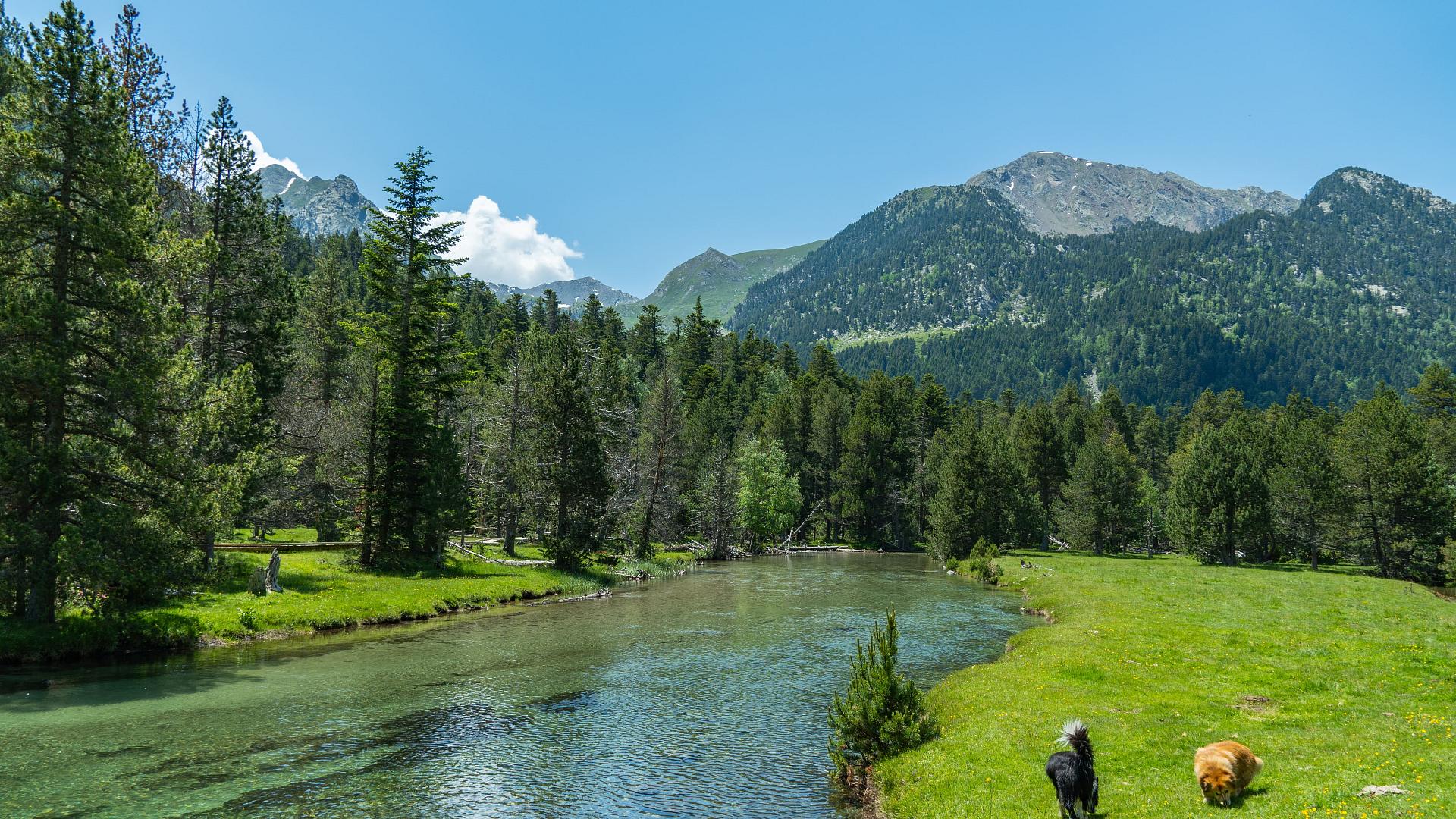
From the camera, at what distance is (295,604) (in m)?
35.3

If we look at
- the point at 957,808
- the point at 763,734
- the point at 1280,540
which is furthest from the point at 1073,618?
the point at 1280,540

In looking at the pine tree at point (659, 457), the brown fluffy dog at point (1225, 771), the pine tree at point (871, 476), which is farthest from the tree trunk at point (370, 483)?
the pine tree at point (871, 476)

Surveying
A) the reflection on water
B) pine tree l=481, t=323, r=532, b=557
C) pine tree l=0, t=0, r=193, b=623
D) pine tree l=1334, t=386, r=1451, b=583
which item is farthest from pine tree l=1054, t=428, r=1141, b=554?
pine tree l=0, t=0, r=193, b=623

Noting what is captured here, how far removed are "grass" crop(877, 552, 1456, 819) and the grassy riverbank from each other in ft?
96.8

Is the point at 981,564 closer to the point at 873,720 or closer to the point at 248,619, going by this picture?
the point at 873,720

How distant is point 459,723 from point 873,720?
1285 centimetres

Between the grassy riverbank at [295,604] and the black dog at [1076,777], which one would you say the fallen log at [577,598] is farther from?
the black dog at [1076,777]

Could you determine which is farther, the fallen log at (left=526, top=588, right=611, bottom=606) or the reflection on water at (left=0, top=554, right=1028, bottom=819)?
the fallen log at (left=526, top=588, right=611, bottom=606)

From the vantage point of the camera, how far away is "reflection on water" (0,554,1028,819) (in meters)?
16.2

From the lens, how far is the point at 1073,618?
128 feet

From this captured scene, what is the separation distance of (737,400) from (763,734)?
118m

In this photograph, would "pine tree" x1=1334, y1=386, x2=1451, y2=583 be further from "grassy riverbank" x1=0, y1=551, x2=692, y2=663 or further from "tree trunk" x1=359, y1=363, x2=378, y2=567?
"tree trunk" x1=359, y1=363, x2=378, y2=567

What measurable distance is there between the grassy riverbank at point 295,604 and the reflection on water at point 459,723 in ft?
5.43

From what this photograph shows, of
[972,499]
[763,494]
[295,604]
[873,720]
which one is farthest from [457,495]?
[972,499]
